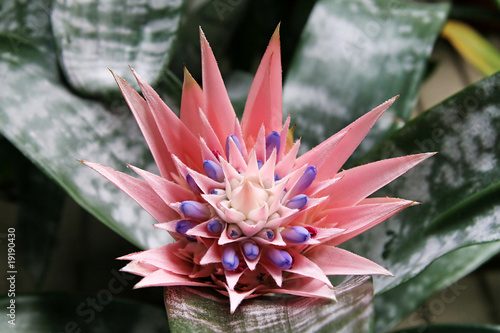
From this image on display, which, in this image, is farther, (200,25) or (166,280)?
(200,25)

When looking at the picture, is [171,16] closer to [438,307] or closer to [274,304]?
[274,304]

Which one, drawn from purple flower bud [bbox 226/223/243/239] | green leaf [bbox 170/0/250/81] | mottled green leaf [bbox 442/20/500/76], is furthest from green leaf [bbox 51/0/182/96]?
mottled green leaf [bbox 442/20/500/76]

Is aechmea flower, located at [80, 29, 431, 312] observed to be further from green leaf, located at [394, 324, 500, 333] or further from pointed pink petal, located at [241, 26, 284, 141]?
green leaf, located at [394, 324, 500, 333]

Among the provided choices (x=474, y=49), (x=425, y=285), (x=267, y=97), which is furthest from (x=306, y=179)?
(x=474, y=49)

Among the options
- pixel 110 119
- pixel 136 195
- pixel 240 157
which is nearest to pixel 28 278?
pixel 110 119

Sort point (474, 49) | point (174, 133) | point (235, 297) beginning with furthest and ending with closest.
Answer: point (474, 49)
point (174, 133)
point (235, 297)

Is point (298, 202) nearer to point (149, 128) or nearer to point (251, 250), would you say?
point (251, 250)

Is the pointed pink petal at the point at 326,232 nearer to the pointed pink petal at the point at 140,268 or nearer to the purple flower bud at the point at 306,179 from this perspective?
the purple flower bud at the point at 306,179
